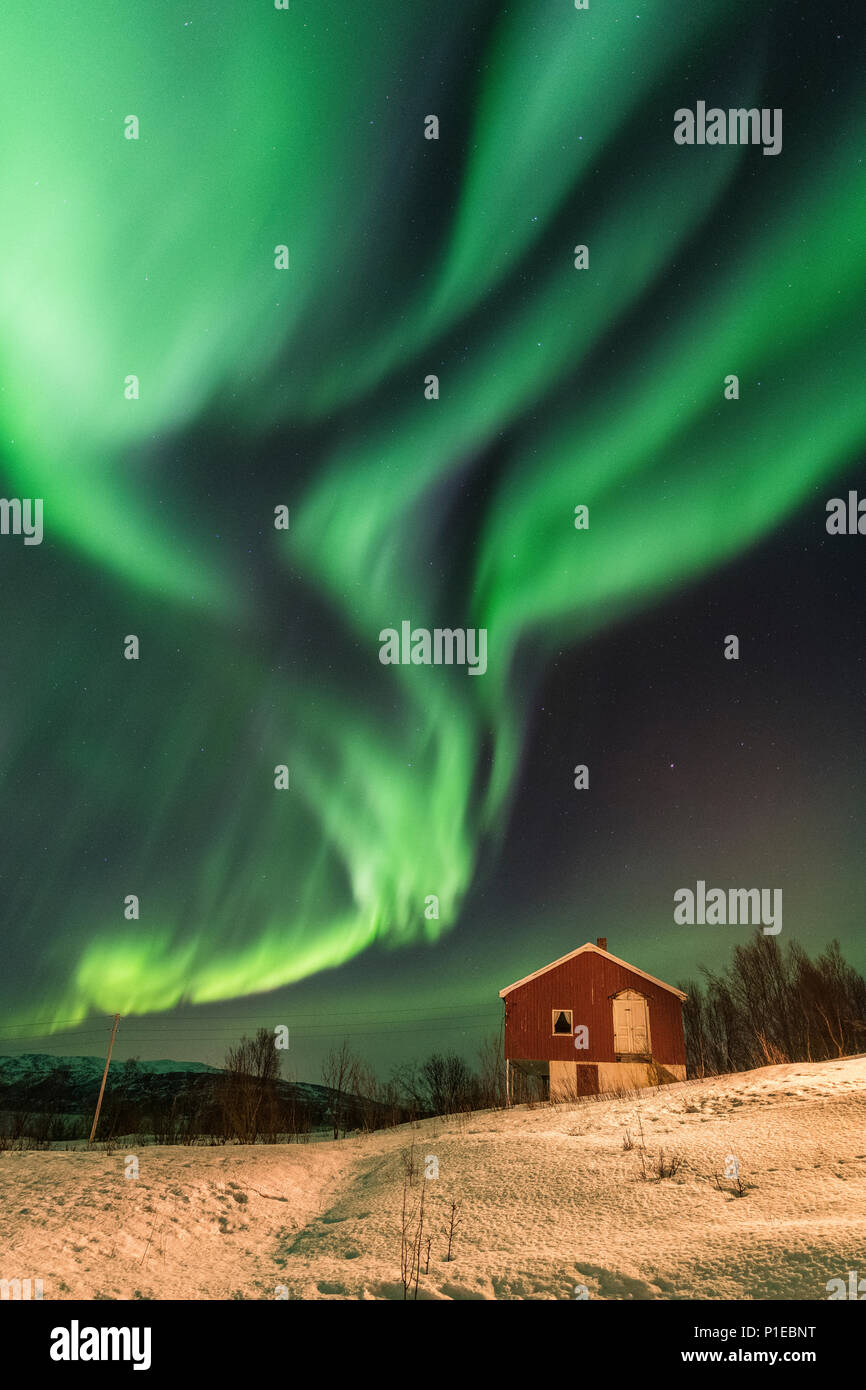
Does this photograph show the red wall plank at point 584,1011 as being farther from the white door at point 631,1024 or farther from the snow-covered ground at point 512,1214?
the snow-covered ground at point 512,1214

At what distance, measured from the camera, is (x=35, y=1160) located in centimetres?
1930

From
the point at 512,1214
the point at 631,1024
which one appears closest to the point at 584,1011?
the point at 631,1024

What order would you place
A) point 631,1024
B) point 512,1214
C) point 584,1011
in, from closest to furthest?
point 512,1214 → point 631,1024 → point 584,1011

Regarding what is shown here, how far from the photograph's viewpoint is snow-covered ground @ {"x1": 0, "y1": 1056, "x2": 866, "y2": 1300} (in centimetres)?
843

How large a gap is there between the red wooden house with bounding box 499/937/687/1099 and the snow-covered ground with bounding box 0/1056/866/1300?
71.0ft

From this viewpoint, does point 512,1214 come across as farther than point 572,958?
No

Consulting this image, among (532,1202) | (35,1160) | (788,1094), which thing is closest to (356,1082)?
(35,1160)

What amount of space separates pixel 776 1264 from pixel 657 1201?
354 centimetres

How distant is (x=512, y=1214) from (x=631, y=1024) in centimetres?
3139

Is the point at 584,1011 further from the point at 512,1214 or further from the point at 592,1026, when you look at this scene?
the point at 512,1214

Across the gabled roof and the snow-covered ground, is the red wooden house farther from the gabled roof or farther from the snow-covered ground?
the snow-covered ground

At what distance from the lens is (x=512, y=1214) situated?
1159 cm

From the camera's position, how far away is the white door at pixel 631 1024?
3981cm
